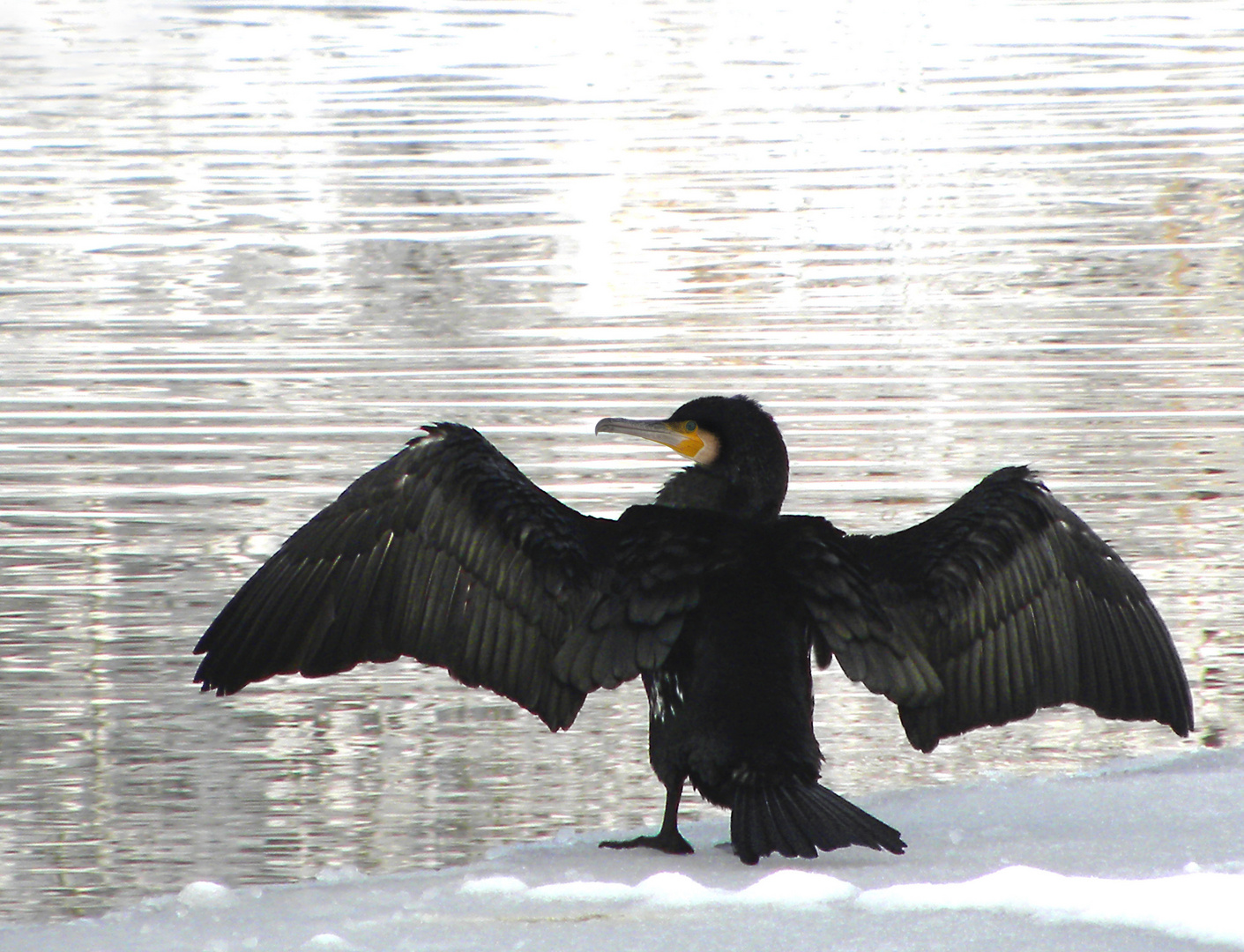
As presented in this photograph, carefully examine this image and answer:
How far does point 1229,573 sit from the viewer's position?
24.2 ft

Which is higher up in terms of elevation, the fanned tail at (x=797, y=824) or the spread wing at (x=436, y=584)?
the spread wing at (x=436, y=584)

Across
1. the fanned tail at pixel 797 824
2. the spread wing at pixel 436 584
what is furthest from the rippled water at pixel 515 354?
the fanned tail at pixel 797 824

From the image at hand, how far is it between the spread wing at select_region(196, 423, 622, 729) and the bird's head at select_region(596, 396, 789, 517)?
243 mm

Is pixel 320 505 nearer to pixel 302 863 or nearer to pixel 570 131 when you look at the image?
pixel 302 863

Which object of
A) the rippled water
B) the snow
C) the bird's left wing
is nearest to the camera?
the snow

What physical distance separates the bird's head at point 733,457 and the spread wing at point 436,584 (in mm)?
243

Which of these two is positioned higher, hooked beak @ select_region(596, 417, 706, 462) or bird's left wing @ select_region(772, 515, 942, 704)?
hooked beak @ select_region(596, 417, 706, 462)

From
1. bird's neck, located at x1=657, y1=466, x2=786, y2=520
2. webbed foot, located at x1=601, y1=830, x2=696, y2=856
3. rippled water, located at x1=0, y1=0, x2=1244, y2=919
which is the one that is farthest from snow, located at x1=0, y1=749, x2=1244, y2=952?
bird's neck, located at x1=657, y1=466, x2=786, y2=520

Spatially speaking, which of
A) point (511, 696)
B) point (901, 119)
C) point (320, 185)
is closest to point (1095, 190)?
point (901, 119)

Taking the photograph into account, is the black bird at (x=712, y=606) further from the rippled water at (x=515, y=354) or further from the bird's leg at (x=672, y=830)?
the rippled water at (x=515, y=354)

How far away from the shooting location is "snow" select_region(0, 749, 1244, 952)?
3.94 meters

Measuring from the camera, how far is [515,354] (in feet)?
36.1

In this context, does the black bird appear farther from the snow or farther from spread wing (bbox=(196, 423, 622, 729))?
the snow

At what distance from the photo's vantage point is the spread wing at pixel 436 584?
482cm
